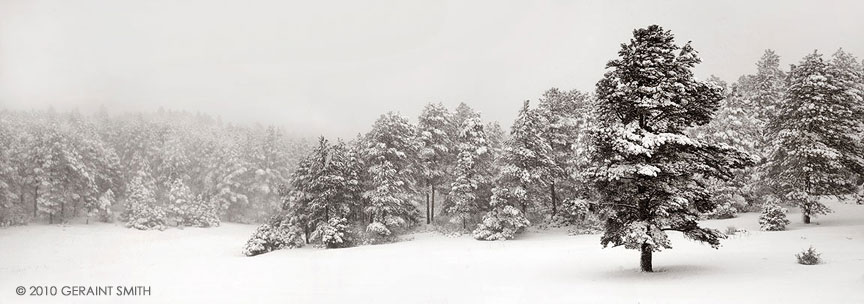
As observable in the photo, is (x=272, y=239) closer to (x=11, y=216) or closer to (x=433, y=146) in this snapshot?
(x=433, y=146)

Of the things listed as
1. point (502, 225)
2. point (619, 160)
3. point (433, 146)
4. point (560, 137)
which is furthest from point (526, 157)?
point (619, 160)

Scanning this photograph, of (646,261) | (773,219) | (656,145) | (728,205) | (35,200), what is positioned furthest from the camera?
(35,200)

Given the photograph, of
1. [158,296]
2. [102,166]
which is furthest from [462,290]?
[102,166]

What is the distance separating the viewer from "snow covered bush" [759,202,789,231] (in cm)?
2866

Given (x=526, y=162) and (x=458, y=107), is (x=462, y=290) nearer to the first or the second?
(x=526, y=162)

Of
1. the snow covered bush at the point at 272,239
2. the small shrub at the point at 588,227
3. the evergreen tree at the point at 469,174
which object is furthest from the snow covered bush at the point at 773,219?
the snow covered bush at the point at 272,239

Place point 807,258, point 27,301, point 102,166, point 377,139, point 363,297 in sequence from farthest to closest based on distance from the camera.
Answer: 1. point 102,166
2. point 377,139
3. point 27,301
4. point 363,297
5. point 807,258

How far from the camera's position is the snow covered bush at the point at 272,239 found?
116 feet

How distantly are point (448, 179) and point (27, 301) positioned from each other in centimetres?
3468

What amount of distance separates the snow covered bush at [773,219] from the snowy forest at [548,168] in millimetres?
93

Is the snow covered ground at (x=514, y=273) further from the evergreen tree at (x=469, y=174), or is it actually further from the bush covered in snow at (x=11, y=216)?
the bush covered in snow at (x=11, y=216)

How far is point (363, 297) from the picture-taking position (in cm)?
1730

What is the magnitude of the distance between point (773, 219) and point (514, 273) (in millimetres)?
19579

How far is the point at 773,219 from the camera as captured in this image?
2877 centimetres
